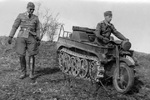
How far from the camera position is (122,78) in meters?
8.75

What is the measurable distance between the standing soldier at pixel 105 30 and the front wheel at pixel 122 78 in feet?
3.45

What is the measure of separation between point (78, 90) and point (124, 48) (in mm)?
1913

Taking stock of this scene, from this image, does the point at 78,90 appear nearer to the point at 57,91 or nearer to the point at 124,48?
the point at 57,91

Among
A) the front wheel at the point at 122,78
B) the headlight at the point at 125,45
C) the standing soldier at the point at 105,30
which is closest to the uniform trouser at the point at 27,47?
the standing soldier at the point at 105,30

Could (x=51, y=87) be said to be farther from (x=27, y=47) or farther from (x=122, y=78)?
(x=122, y=78)

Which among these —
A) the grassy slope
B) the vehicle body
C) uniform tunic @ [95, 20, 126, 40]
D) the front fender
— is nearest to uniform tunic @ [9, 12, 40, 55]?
the grassy slope


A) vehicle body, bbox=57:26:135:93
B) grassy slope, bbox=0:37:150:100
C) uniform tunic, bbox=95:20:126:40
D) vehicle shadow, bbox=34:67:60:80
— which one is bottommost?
grassy slope, bbox=0:37:150:100

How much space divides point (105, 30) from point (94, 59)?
1042 mm

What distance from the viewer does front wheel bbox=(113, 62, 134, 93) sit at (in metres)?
8.36

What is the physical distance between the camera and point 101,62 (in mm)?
9016

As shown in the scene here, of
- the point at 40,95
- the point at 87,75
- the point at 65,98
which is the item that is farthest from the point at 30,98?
the point at 87,75

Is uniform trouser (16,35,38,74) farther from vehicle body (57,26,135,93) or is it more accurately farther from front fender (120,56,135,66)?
front fender (120,56,135,66)

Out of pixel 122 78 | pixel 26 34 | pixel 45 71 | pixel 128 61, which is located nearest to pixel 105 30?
pixel 128 61

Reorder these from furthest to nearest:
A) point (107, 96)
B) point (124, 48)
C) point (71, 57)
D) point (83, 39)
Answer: point (71, 57) → point (83, 39) → point (124, 48) → point (107, 96)
